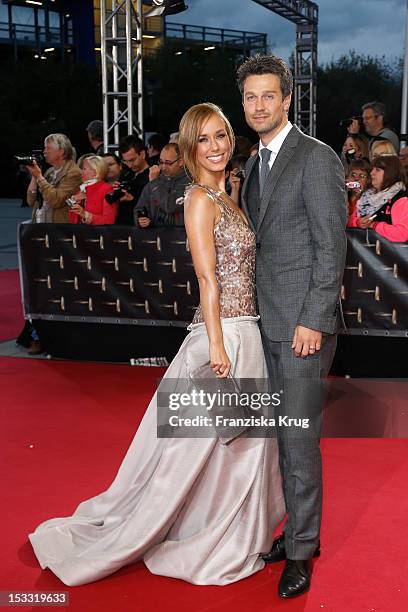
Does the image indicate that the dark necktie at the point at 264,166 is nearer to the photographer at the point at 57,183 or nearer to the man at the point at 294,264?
the man at the point at 294,264

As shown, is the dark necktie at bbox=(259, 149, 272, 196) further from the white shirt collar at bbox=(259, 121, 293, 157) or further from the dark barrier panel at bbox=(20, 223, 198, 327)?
the dark barrier panel at bbox=(20, 223, 198, 327)

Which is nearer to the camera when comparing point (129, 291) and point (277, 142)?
point (277, 142)

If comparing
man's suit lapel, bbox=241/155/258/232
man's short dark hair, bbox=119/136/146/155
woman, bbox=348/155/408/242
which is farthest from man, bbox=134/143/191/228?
man's suit lapel, bbox=241/155/258/232

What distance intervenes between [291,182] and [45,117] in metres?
31.9

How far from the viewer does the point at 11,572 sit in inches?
122

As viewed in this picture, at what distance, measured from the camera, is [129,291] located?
5988mm

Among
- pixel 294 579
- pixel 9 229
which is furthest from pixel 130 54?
pixel 9 229

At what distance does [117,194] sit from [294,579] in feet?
13.1

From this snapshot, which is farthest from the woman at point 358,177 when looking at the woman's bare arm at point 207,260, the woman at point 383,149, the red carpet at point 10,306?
the red carpet at point 10,306

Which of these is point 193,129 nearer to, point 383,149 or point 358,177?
point 358,177

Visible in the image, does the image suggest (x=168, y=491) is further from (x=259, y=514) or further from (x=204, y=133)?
(x=204, y=133)

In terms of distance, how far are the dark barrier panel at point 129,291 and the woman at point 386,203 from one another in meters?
0.10

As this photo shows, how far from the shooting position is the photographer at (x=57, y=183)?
663 cm

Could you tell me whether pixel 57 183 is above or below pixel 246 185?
below
